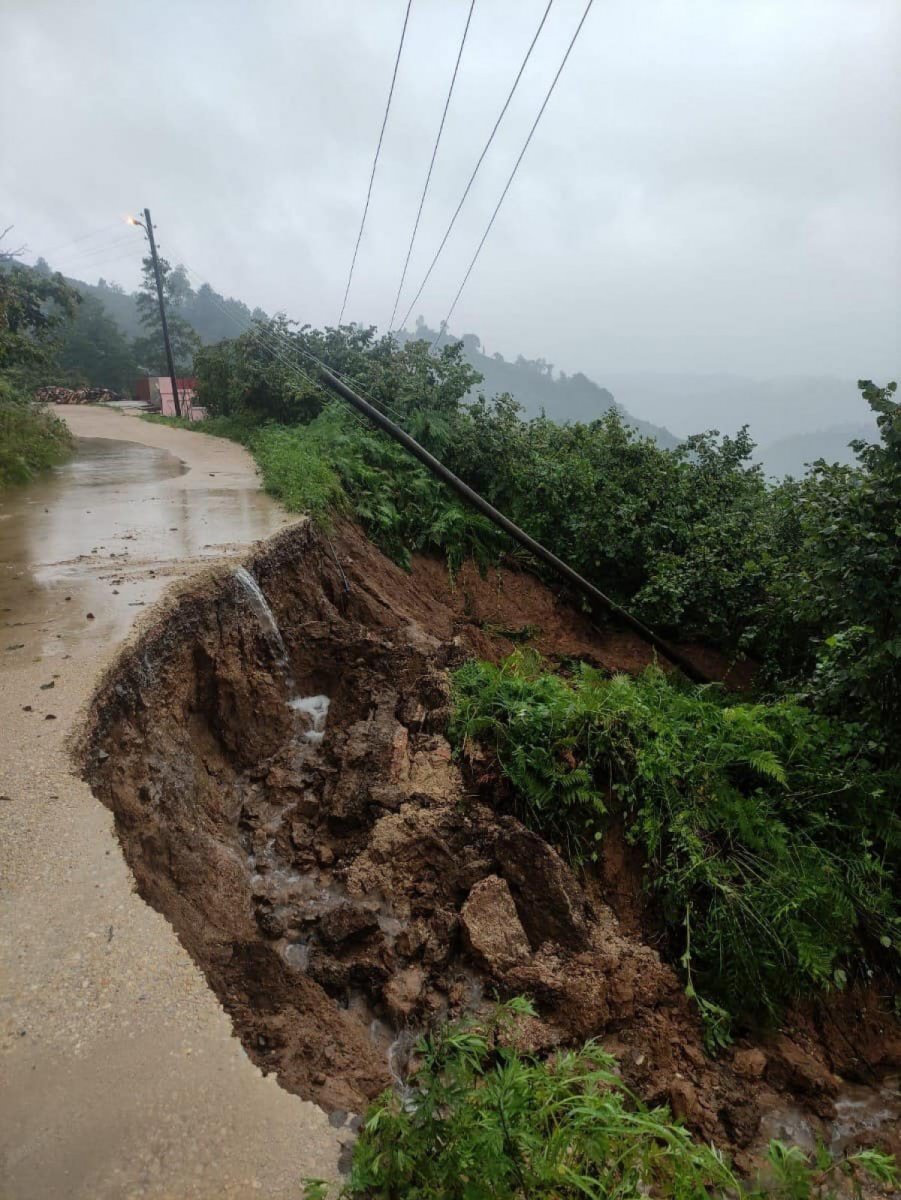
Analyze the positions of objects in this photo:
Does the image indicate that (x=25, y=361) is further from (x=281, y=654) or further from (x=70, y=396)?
(x=70, y=396)

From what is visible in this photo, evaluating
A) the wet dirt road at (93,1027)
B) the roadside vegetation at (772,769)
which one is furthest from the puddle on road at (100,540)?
the roadside vegetation at (772,769)

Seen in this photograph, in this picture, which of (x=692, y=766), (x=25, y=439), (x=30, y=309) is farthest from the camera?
(x=30, y=309)

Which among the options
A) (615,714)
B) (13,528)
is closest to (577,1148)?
(615,714)

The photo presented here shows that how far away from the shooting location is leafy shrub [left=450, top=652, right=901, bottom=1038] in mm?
4387

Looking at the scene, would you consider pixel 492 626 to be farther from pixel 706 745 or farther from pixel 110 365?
pixel 110 365

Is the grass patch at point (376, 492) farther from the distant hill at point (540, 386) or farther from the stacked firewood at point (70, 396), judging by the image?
the distant hill at point (540, 386)

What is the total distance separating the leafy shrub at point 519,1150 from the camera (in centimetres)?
226

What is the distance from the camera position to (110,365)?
4006 cm

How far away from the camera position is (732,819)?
482 centimetres

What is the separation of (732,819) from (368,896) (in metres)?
2.62

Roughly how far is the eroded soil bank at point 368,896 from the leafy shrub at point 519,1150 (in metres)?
0.42

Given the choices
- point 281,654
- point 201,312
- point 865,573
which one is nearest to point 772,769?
point 865,573

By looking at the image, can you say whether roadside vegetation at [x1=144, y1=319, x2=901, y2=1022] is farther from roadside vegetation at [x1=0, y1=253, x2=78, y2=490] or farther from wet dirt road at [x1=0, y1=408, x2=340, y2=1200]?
roadside vegetation at [x1=0, y1=253, x2=78, y2=490]

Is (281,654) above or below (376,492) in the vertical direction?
below
